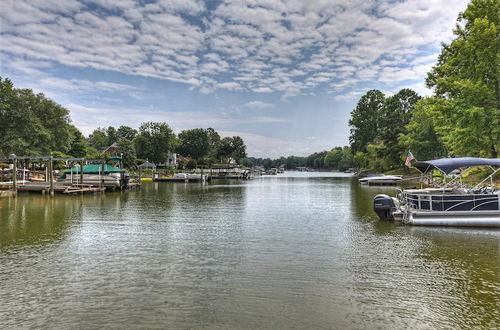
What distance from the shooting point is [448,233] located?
1593 cm

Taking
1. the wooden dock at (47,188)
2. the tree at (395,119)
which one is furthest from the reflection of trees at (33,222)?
the tree at (395,119)

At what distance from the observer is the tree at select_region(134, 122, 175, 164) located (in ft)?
343

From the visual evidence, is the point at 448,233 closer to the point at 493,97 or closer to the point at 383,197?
Result: the point at 383,197

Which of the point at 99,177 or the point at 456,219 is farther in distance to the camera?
the point at 99,177

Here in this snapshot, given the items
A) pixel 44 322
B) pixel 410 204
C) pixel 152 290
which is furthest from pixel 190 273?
pixel 410 204

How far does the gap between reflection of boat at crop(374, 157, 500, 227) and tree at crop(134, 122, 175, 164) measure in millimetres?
92435

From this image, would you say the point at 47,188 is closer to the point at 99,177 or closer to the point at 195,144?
the point at 99,177

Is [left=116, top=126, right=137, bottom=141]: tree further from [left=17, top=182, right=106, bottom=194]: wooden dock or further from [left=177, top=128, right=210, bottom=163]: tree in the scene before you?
[left=17, top=182, right=106, bottom=194]: wooden dock

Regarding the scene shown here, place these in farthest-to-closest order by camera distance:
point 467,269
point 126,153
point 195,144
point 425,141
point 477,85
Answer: point 195,144 < point 126,153 < point 425,141 < point 477,85 < point 467,269

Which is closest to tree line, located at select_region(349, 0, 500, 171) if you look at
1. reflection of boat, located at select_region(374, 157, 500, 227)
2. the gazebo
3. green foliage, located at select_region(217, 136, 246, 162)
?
reflection of boat, located at select_region(374, 157, 500, 227)

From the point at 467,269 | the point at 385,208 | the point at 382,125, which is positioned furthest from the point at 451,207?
the point at 382,125

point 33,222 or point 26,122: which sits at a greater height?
point 26,122

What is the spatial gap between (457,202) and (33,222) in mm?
23296

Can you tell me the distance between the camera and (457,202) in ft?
57.4
